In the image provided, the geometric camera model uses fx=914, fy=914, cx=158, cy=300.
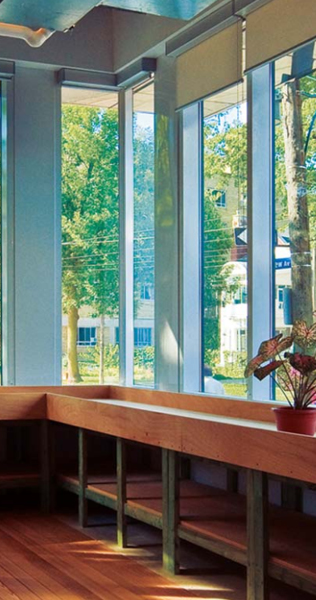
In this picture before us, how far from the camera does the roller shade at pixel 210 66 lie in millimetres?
6367

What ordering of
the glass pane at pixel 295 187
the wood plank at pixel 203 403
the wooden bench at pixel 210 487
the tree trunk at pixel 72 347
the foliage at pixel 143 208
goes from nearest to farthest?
the wooden bench at pixel 210 487 < the wood plank at pixel 203 403 < the glass pane at pixel 295 187 < the foliage at pixel 143 208 < the tree trunk at pixel 72 347

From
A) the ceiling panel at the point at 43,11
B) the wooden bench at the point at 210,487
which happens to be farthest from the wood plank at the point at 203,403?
the ceiling panel at the point at 43,11

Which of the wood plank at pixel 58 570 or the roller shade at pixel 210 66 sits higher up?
the roller shade at pixel 210 66

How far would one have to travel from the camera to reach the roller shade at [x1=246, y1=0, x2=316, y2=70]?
5.61 m

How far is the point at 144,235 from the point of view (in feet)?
25.7

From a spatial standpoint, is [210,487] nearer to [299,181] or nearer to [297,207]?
[297,207]

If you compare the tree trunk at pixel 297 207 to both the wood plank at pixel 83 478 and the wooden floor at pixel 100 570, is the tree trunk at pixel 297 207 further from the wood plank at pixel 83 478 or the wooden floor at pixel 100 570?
the wooden floor at pixel 100 570

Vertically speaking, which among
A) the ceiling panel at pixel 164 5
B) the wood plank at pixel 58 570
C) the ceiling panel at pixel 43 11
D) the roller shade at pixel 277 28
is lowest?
the wood plank at pixel 58 570

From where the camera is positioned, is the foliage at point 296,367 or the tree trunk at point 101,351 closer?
the foliage at point 296,367

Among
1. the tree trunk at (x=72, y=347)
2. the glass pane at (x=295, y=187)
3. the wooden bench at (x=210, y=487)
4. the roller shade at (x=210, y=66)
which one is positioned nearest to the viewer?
the wooden bench at (x=210, y=487)

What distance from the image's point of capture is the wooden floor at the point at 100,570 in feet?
14.5

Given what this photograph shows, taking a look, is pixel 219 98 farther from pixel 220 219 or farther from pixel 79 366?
pixel 79 366

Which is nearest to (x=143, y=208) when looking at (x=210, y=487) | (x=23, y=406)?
(x=23, y=406)

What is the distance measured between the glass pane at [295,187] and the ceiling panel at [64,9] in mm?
1199
